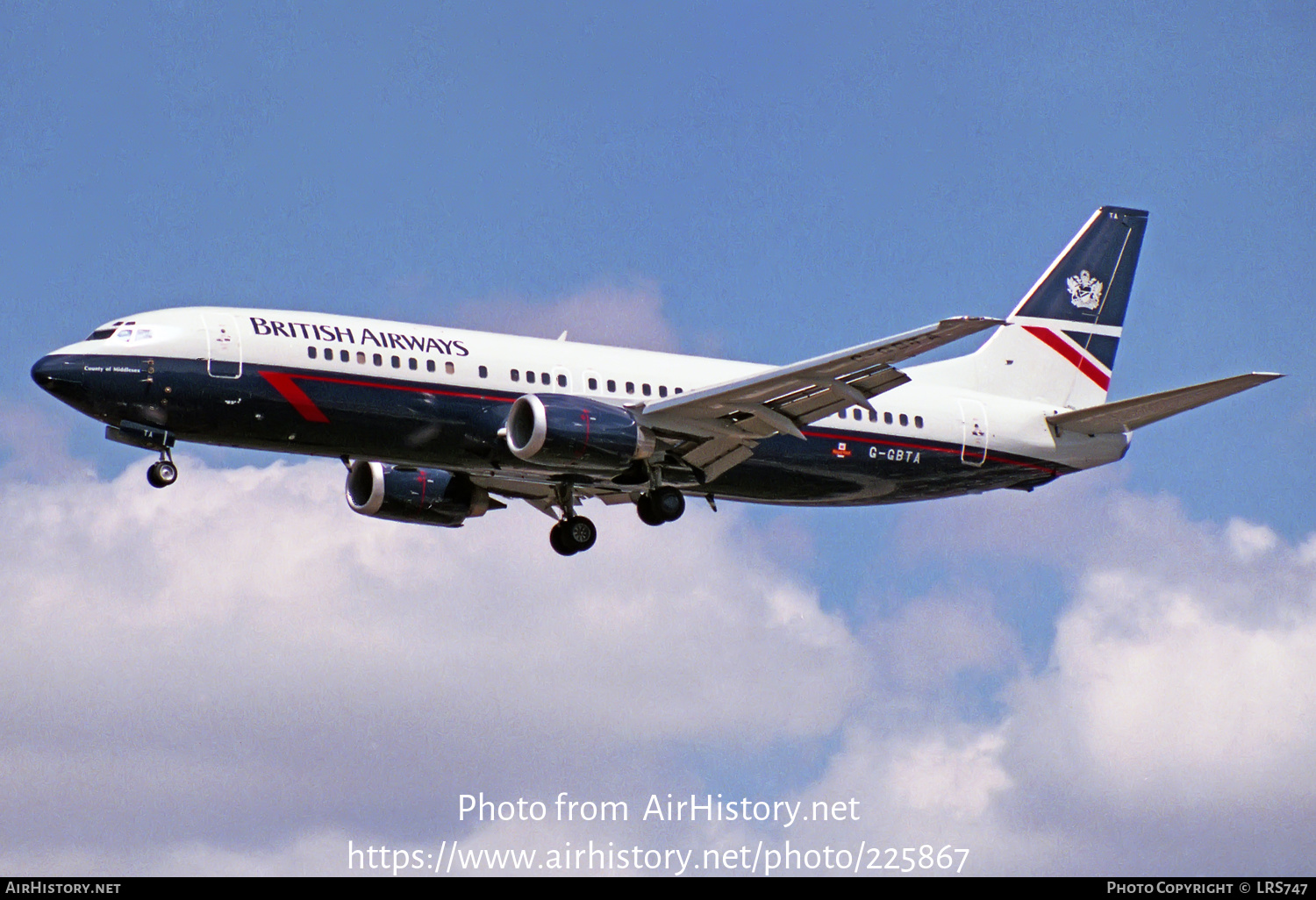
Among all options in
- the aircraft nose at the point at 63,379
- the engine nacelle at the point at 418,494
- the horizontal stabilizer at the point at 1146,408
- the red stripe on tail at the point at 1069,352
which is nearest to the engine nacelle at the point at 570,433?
the engine nacelle at the point at 418,494

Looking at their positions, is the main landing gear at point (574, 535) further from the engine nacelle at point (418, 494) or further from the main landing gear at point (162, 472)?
the main landing gear at point (162, 472)

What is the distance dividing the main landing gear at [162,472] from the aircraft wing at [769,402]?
10587 mm

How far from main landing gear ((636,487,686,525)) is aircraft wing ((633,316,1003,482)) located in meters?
0.85

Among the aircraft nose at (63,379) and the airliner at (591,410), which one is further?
the airliner at (591,410)

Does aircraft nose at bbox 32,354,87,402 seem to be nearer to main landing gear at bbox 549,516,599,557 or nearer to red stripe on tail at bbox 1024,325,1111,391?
main landing gear at bbox 549,516,599,557

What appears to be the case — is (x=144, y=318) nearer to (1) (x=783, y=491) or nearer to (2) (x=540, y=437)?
(2) (x=540, y=437)

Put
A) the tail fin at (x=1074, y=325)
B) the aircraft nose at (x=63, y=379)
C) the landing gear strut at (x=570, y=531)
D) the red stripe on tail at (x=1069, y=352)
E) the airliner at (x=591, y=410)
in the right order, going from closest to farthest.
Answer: the aircraft nose at (x=63, y=379), the airliner at (x=591, y=410), the landing gear strut at (x=570, y=531), the tail fin at (x=1074, y=325), the red stripe on tail at (x=1069, y=352)

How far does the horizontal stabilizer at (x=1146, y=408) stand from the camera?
1491 inches

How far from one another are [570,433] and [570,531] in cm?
681

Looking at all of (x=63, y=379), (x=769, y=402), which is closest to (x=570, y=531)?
(x=769, y=402)

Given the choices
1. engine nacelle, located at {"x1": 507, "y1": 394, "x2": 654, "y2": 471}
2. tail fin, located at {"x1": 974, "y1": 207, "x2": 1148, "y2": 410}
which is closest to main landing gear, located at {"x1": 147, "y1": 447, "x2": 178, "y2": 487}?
engine nacelle, located at {"x1": 507, "y1": 394, "x2": 654, "y2": 471}

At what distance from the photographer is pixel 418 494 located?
44.9 metres
